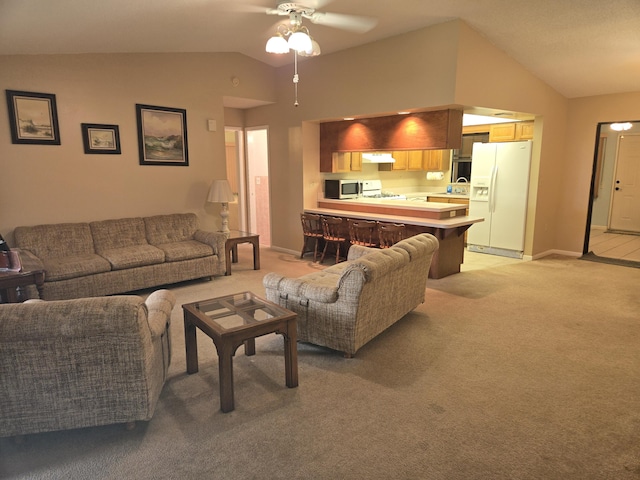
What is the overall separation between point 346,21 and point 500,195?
12.1 ft

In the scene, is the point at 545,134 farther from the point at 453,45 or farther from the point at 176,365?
the point at 176,365

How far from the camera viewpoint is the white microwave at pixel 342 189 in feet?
21.7

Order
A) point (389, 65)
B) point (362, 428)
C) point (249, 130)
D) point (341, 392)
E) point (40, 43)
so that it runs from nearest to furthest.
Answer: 1. point (362, 428)
2. point (341, 392)
3. point (40, 43)
4. point (389, 65)
5. point (249, 130)

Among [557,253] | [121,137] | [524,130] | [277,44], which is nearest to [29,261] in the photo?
[121,137]

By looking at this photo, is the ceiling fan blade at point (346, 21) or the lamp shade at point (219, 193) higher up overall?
the ceiling fan blade at point (346, 21)

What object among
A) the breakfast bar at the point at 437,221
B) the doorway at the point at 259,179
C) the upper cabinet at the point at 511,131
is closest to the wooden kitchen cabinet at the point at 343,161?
the breakfast bar at the point at 437,221

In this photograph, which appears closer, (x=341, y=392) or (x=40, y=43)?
(x=341, y=392)

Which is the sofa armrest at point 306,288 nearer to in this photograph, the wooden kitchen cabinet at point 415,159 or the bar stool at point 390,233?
the bar stool at point 390,233

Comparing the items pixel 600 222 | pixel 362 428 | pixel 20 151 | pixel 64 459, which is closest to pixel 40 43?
pixel 20 151

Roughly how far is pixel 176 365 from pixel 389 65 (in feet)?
13.8

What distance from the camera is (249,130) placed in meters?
7.44

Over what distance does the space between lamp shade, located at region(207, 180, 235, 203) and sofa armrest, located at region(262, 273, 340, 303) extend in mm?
2705

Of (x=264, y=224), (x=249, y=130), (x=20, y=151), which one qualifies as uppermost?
(x=249, y=130)

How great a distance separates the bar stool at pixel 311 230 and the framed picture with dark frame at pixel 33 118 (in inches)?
130
